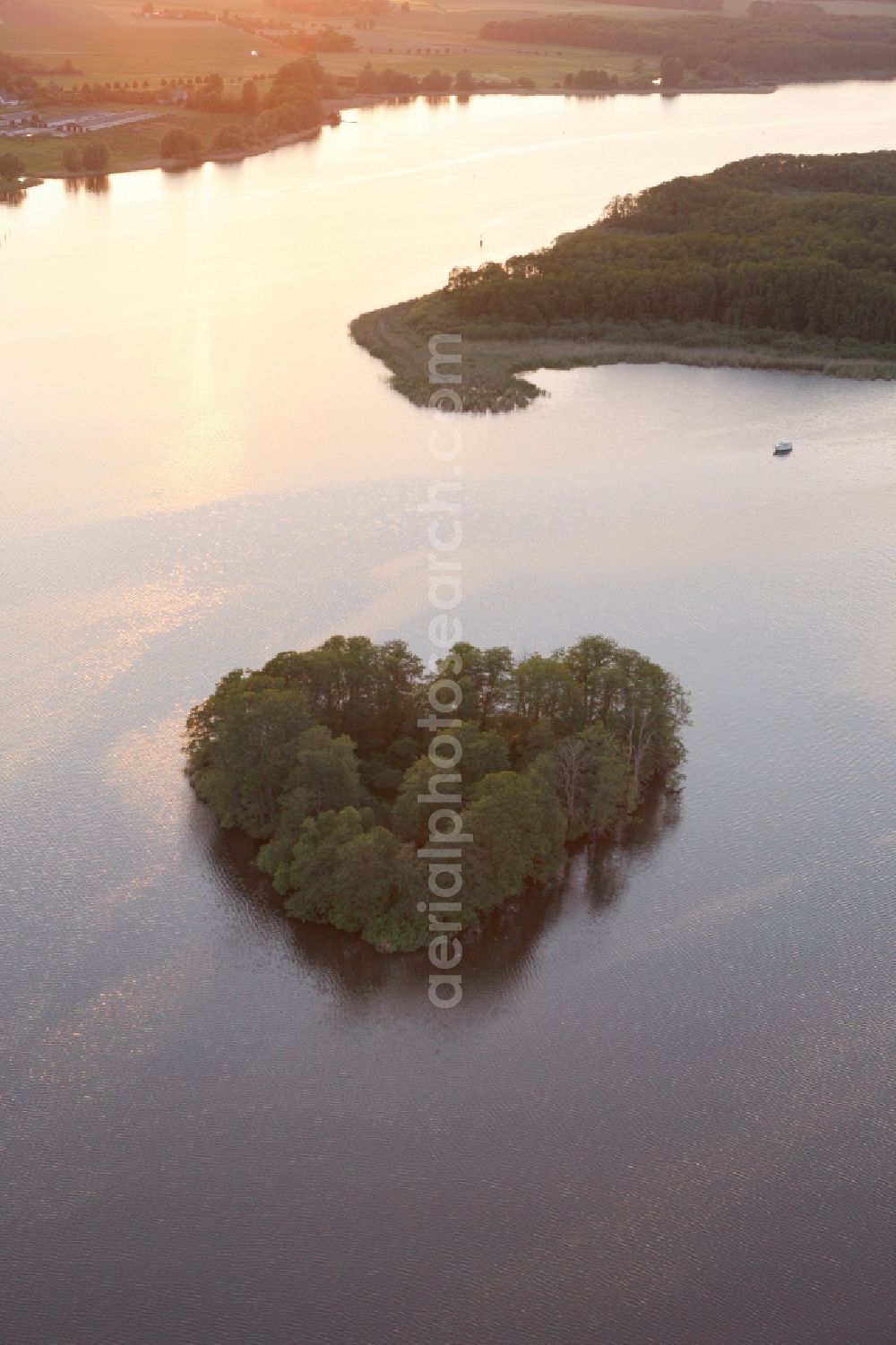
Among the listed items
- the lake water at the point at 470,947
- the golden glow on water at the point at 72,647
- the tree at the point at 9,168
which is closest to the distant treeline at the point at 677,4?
the tree at the point at 9,168

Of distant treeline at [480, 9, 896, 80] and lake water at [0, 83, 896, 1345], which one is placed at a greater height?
distant treeline at [480, 9, 896, 80]

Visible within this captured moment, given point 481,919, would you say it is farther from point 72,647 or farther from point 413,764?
point 72,647

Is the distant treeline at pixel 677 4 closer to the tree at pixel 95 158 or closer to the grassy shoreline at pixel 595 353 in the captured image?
the tree at pixel 95 158

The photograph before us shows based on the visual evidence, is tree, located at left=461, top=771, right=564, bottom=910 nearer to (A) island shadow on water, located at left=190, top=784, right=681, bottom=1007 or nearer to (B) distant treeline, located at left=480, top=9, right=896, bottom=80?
(A) island shadow on water, located at left=190, top=784, right=681, bottom=1007

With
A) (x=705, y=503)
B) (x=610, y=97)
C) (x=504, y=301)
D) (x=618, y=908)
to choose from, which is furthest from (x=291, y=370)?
(x=610, y=97)

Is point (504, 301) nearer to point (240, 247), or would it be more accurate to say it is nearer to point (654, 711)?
point (240, 247)

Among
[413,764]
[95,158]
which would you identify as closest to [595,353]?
[413,764]

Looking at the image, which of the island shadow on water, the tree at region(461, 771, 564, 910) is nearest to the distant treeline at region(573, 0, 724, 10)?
the island shadow on water
